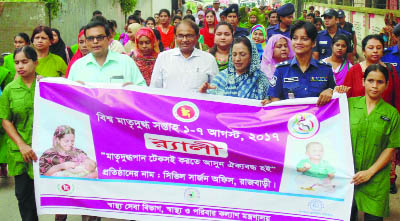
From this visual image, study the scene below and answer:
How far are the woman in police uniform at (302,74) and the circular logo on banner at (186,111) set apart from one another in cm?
68

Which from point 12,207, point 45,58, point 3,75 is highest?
point 45,58

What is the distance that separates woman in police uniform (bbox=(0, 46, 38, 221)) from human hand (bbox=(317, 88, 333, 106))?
2.38m

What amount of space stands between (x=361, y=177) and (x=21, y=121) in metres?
2.81

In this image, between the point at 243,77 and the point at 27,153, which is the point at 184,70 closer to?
the point at 243,77

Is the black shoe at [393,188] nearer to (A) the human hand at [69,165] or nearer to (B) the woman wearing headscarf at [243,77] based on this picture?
(B) the woman wearing headscarf at [243,77]

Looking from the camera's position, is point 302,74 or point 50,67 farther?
point 50,67

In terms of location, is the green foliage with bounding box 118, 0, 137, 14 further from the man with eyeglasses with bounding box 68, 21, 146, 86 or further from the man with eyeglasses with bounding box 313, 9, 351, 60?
Answer: the man with eyeglasses with bounding box 68, 21, 146, 86

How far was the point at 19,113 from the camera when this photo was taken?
417 centimetres

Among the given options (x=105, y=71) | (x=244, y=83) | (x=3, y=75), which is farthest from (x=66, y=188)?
(x=3, y=75)

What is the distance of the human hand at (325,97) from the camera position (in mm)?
3836

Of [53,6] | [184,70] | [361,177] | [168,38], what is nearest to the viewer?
[361,177]

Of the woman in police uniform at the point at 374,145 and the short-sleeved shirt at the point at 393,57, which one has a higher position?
the short-sleeved shirt at the point at 393,57

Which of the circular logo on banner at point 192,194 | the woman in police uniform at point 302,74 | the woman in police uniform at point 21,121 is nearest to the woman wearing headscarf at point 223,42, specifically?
the woman in police uniform at point 302,74

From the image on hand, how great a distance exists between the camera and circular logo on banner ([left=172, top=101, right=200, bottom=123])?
4.02m
